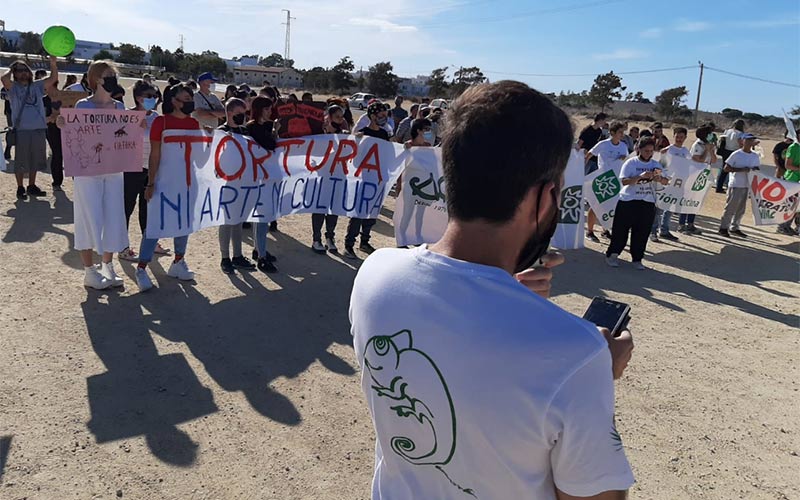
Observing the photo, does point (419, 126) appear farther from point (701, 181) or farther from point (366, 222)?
point (701, 181)

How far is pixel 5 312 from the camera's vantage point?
5094 millimetres

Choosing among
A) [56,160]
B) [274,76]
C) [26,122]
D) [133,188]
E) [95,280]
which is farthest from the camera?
[274,76]

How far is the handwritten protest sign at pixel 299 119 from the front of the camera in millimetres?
7750

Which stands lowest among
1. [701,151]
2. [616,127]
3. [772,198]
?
[772,198]

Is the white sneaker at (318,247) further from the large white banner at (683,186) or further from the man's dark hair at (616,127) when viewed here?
the large white banner at (683,186)

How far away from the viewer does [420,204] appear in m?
7.52

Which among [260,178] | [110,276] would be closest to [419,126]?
[260,178]

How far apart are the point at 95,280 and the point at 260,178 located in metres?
2.08

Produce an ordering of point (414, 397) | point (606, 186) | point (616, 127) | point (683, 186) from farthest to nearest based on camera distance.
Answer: point (683, 186) < point (616, 127) < point (606, 186) < point (414, 397)

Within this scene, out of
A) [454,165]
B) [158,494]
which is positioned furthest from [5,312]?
[454,165]

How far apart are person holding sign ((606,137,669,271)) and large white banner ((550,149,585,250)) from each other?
606 mm

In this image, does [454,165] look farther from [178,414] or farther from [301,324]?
[301,324]

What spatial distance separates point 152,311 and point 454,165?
16.2 ft

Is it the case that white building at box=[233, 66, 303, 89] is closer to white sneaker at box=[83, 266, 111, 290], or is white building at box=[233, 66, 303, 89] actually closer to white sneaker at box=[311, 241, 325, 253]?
white sneaker at box=[311, 241, 325, 253]
